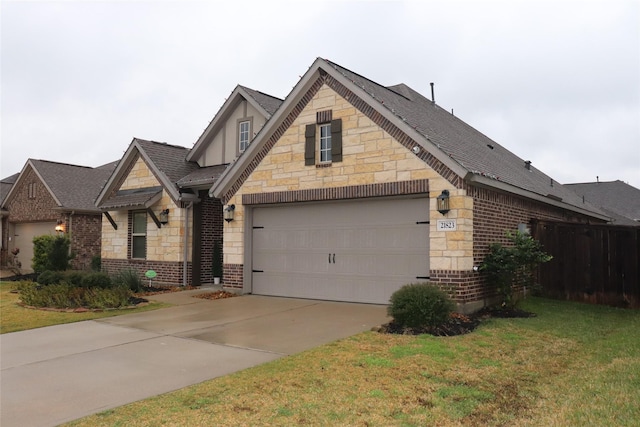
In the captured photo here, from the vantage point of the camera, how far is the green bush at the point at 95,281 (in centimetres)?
1381

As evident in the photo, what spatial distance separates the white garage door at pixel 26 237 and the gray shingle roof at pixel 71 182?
202cm

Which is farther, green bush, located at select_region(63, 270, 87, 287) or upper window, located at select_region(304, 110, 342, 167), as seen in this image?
green bush, located at select_region(63, 270, 87, 287)

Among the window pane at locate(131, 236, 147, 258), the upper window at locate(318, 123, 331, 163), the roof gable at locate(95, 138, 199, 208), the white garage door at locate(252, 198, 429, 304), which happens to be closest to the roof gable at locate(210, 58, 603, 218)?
the upper window at locate(318, 123, 331, 163)

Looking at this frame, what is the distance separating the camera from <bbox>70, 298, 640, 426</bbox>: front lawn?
458 cm

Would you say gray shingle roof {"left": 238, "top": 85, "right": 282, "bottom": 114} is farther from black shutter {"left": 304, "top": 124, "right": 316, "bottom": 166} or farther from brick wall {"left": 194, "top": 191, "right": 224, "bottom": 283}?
black shutter {"left": 304, "top": 124, "right": 316, "bottom": 166}

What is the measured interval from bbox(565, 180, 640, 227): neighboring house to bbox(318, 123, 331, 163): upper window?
85.5ft

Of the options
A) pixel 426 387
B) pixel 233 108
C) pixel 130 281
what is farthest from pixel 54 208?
pixel 426 387

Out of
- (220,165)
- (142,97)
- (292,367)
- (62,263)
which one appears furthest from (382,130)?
(142,97)

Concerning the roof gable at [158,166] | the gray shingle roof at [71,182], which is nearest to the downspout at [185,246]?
the roof gable at [158,166]

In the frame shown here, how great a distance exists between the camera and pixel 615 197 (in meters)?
A: 34.7

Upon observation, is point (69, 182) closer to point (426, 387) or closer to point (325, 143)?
point (325, 143)

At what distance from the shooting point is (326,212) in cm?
1259

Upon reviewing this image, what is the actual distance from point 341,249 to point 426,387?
22.6 feet

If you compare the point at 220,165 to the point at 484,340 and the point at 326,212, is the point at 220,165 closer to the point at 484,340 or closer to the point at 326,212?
the point at 326,212
